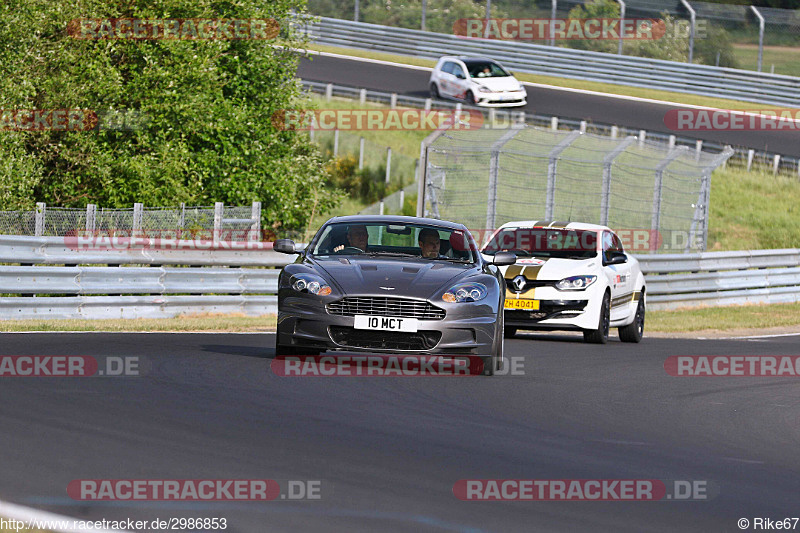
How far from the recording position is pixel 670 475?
7.31 meters

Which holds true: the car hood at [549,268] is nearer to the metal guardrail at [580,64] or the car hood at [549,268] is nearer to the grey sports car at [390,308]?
the grey sports car at [390,308]

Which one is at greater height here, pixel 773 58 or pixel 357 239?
pixel 357 239

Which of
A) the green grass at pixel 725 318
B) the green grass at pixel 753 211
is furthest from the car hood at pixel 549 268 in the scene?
the green grass at pixel 753 211

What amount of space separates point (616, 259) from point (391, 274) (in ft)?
20.9

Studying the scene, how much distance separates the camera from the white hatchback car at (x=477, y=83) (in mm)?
40656

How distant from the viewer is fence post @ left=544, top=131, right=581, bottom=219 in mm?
23578

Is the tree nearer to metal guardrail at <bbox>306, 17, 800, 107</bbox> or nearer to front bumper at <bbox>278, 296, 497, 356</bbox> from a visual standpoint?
front bumper at <bbox>278, 296, 497, 356</bbox>

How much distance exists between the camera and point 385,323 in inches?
436

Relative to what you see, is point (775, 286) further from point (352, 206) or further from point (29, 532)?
point (29, 532)

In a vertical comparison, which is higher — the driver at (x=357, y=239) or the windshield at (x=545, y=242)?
the driver at (x=357, y=239)

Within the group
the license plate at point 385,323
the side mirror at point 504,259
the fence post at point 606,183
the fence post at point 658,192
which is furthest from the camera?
the fence post at point 658,192

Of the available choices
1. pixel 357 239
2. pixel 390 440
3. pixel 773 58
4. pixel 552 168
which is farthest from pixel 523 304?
pixel 773 58

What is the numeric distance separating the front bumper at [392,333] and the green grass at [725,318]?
1078 centimetres

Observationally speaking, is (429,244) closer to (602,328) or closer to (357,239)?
(357,239)
